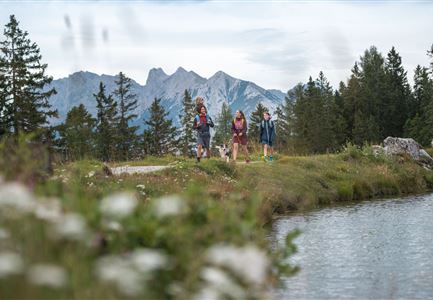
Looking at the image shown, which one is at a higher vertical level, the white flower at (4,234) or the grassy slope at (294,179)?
the white flower at (4,234)

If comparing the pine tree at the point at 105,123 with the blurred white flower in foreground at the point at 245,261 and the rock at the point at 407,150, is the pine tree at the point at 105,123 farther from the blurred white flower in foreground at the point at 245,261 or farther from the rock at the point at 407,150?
the blurred white flower in foreground at the point at 245,261

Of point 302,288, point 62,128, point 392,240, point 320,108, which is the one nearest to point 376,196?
point 392,240

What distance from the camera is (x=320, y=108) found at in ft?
296

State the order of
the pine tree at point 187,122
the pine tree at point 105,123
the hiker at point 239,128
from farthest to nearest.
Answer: the pine tree at point 187,122 < the pine tree at point 105,123 < the hiker at point 239,128

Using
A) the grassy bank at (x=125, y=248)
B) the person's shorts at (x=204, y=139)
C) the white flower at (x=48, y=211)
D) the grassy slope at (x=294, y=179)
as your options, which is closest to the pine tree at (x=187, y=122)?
the grassy slope at (x=294, y=179)

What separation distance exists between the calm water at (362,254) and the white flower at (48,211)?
299 cm

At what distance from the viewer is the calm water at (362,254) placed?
9641 millimetres

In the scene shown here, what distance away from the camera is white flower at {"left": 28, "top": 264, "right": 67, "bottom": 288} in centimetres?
285

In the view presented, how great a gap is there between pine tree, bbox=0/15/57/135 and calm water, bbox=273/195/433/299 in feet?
128

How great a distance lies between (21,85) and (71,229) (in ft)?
182

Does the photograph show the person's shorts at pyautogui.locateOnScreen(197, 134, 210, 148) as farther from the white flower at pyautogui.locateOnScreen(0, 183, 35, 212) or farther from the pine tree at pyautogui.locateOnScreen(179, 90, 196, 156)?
the pine tree at pyautogui.locateOnScreen(179, 90, 196, 156)

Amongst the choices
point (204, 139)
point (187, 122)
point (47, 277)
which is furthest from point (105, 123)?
point (47, 277)

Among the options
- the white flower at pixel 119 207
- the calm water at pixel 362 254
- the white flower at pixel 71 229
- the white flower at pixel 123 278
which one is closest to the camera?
the white flower at pixel 123 278

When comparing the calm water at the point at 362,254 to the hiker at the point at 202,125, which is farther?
the hiker at the point at 202,125
